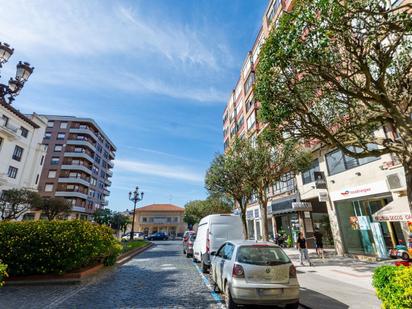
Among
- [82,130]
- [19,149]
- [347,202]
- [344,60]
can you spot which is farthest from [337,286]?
[82,130]

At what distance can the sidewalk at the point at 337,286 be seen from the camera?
6.18 m

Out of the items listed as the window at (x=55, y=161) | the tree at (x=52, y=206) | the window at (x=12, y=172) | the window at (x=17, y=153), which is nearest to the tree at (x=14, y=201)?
the tree at (x=52, y=206)

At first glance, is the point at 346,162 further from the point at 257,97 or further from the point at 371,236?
the point at 257,97

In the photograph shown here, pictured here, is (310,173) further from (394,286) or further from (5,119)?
(5,119)

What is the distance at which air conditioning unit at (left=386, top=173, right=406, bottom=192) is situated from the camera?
1127 centimetres

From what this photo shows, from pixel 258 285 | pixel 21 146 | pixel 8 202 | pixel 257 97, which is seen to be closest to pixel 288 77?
pixel 257 97

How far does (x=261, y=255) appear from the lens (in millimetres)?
5930

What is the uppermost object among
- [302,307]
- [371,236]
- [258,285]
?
[371,236]

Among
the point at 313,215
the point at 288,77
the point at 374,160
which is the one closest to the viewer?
the point at 288,77

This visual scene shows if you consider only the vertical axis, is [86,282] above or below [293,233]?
below

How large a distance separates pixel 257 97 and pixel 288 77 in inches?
49.9

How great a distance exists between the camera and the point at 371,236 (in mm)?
13641

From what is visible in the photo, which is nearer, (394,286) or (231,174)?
(394,286)

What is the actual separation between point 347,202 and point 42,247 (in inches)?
654
